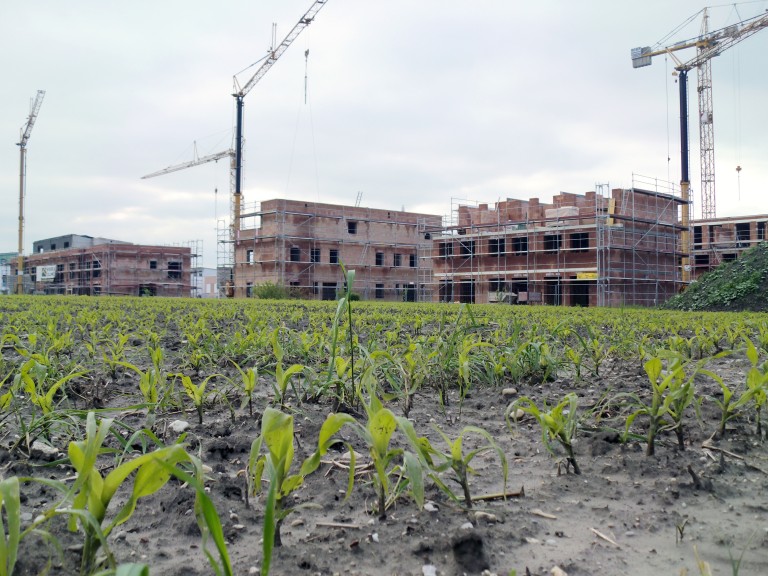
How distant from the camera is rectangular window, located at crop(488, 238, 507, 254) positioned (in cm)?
3553

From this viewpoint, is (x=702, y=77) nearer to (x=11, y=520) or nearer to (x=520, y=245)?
(x=520, y=245)

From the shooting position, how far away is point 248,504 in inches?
71.3

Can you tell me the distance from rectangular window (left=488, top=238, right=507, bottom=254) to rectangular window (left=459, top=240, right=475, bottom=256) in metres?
1.10

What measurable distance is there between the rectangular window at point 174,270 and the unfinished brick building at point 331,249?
34.6ft

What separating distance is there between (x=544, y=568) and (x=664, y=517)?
0.50 m

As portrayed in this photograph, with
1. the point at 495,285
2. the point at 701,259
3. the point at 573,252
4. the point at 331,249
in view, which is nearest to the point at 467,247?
the point at 495,285

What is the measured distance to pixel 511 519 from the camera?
170 cm

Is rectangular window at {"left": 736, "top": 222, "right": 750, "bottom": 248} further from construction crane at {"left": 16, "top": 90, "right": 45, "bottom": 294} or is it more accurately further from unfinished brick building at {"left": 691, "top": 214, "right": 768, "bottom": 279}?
construction crane at {"left": 16, "top": 90, "right": 45, "bottom": 294}

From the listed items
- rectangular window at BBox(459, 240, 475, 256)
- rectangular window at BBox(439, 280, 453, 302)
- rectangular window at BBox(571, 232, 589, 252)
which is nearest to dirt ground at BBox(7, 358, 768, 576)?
rectangular window at BBox(571, 232, 589, 252)

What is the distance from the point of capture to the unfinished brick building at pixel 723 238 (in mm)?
44906

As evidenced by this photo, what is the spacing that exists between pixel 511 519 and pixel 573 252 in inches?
1254

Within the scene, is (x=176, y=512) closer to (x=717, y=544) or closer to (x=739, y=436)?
(x=717, y=544)

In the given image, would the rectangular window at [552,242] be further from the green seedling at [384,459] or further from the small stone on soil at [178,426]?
the green seedling at [384,459]

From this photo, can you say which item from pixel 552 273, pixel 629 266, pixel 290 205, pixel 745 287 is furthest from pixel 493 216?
pixel 745 287
